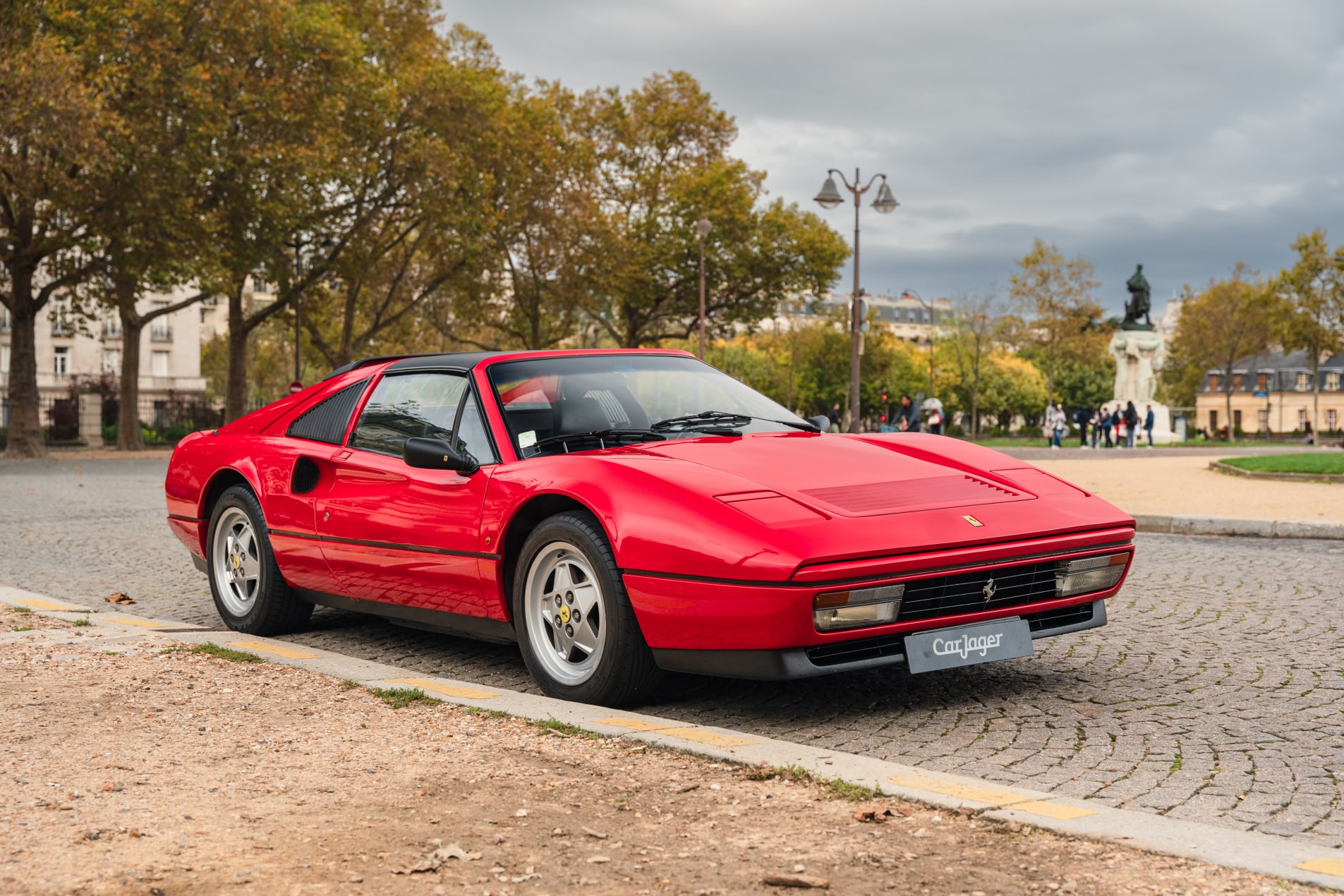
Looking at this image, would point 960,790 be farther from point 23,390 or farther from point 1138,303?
point 1138,303

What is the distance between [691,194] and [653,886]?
47.0 m

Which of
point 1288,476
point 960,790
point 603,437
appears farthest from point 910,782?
point 1288,476

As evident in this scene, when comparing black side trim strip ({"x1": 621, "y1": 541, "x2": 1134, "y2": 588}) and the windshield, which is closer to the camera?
black side trim strip ({"x1": 621, "y1": 541, "x2": 1134, "y2": 588})

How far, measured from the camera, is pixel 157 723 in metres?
4.56

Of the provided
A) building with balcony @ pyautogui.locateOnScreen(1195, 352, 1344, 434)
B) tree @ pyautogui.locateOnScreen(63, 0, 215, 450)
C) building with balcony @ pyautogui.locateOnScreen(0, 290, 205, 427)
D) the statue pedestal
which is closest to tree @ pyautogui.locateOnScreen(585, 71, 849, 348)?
the statue pedestal

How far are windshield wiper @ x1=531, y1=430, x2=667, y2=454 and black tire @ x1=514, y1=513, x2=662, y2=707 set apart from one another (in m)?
0.54

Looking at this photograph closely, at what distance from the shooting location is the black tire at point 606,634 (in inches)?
185

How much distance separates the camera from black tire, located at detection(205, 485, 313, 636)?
6688mm

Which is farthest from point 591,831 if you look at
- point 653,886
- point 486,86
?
point 486,86

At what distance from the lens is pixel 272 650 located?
19.8 ft

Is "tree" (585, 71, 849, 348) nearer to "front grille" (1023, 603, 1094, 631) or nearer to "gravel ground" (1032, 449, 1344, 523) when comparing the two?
"gravel ground" (1032, 449, 1344, 523)

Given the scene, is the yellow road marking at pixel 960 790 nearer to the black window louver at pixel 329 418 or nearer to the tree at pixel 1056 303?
the black window louver at pixel 329 418

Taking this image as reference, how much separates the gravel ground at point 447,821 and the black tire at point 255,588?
192cm

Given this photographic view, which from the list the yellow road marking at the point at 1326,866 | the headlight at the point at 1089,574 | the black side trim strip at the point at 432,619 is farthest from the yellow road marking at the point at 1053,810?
the black side trim strip at the point at 432,619
